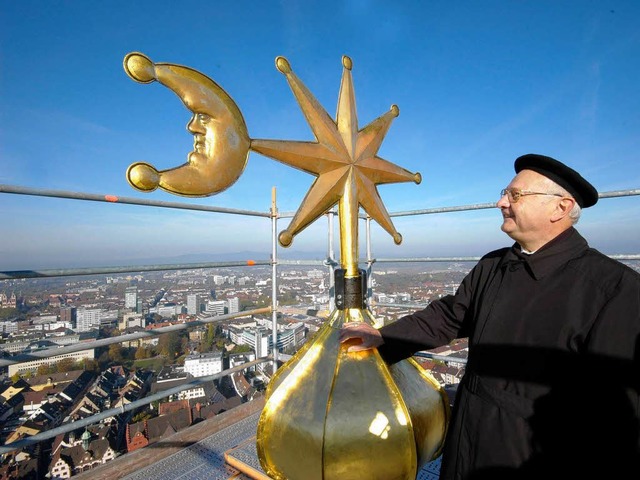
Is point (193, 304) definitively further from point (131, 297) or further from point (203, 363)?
point (203, 363)

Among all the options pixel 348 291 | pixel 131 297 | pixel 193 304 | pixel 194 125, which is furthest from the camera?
pixel 193 304

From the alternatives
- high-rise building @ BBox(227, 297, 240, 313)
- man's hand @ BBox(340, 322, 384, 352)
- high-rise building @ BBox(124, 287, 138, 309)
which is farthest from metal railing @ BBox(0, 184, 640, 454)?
man's hand @ BBox(340, 322, 384, 352)

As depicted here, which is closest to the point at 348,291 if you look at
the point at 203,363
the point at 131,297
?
the point at 131,297

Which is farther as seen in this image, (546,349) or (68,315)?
(68,315)

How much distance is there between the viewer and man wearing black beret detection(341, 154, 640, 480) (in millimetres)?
1083

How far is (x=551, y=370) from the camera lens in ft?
3.93

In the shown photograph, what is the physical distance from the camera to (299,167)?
1.49 meters

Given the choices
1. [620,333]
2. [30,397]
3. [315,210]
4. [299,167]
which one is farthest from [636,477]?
[30,397]

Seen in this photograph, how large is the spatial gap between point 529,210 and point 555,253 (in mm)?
203

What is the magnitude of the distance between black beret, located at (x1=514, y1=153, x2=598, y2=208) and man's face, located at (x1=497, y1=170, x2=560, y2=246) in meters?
0.03

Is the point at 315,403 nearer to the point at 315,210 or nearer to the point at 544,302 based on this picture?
the point at 315,210

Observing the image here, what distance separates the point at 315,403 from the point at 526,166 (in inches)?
52.9

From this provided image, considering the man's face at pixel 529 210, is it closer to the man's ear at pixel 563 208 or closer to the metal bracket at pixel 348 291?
the man's ear at pixel 563 208

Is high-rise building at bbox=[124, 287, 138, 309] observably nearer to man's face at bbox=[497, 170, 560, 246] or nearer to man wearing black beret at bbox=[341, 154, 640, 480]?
man wearing black beret at bbox=[341, 154, 640, 480]
